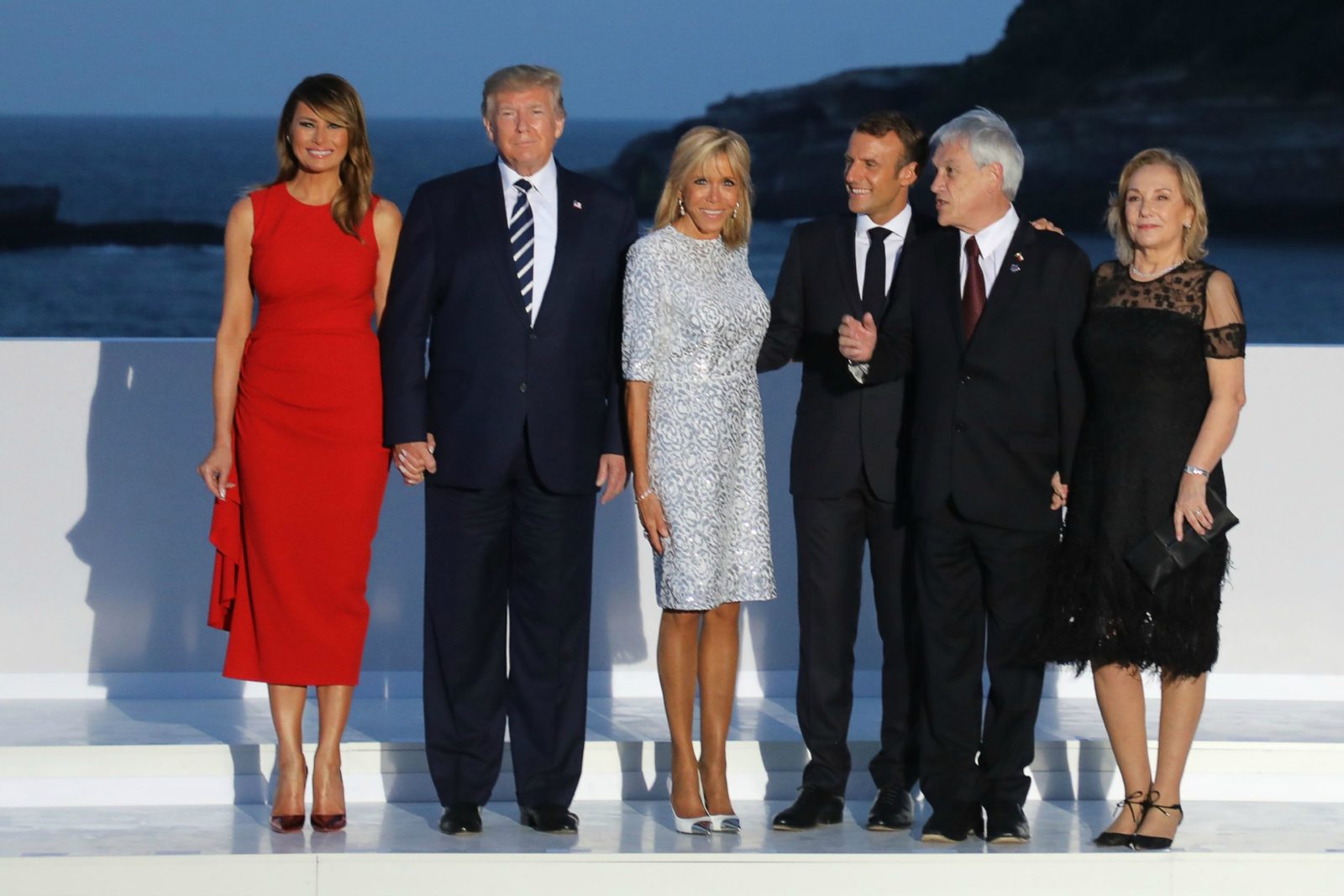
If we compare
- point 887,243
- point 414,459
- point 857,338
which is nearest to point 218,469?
point 414,459

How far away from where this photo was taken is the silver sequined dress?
380 cm

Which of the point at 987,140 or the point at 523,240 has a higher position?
the point at 987,140

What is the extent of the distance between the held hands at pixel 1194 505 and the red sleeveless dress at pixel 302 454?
5.64 feet

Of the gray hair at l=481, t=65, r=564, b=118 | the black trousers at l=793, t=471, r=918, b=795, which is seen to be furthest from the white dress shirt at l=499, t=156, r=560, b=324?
the black trousers at l=793, t=471, r=918, b=795

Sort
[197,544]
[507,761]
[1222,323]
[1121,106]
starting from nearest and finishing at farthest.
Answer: [1222,323] → [507,761] → [197,544] → [1121,106]

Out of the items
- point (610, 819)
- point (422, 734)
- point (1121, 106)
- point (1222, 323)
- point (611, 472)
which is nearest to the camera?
point (1222, 323)

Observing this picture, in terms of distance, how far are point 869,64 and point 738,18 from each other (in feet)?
8.42

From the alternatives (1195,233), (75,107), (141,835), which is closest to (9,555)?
(141,835)

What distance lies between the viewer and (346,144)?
389 cm

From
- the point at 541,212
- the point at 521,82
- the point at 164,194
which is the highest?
the point at 164,194

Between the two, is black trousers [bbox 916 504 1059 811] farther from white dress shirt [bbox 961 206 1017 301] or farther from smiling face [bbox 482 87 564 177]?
smiling face [bbox 482 87 564 177]

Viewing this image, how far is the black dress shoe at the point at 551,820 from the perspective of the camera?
398cm

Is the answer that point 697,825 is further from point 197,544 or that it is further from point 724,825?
point 197,544

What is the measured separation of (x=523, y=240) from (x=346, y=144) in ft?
1.43
